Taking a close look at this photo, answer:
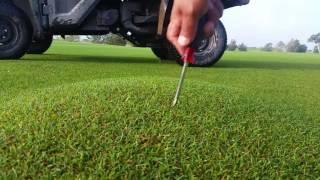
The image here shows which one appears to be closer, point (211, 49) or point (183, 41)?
point (183, 41)

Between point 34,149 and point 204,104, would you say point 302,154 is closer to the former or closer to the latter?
point 204,104

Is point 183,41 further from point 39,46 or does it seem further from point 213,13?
point 39,46

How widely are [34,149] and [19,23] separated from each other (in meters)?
4.60

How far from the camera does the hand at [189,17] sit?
94 centimetres

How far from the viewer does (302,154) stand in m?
2.74

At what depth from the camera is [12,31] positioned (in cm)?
673

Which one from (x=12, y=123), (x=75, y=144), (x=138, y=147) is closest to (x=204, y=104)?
(x=138, y=147)

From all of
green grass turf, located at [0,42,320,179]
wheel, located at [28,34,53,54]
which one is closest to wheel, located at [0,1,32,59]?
wheel, located at [28,34,53,54]

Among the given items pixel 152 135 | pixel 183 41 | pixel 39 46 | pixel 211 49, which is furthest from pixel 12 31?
pixel 183 41

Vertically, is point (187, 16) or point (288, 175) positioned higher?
→ point (187, 16)

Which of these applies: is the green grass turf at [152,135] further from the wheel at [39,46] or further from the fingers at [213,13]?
the wheel at [39,46]

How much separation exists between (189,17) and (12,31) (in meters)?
6.18

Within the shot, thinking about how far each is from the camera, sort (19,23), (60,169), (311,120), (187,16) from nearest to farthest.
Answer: (187,16) → (60,169) → (311,120) → (19,23)

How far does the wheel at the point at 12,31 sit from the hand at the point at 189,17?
6.02m
